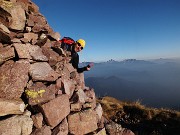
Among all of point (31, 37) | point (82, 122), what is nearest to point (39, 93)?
point (82, 122)

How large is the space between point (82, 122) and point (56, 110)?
1676 mm

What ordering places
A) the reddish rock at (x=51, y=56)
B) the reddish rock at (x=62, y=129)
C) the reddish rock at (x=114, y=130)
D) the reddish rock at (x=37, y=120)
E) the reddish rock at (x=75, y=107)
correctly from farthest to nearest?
the reddish rock at (x=114, y=130)
the reddish rock at (x=51, y=56)
the reddish rock at (x=75, y=107)
the reddish rock at (x=62, y=129)
the reddish rock at (x=37, y=120)

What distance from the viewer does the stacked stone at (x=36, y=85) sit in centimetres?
763

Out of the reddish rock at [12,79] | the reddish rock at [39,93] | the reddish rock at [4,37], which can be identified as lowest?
the reddish rock at [39,93]

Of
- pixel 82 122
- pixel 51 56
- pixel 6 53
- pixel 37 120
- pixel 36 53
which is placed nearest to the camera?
pixel 37 120

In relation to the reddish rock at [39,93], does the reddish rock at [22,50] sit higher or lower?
higher

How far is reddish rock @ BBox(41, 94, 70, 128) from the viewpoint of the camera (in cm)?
820

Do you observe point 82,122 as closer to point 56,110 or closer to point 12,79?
point 56,110

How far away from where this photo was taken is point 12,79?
7902 mm

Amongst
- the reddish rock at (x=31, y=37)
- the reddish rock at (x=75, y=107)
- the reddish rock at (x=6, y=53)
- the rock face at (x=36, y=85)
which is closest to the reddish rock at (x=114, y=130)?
the rock face at (x=36, y=85)

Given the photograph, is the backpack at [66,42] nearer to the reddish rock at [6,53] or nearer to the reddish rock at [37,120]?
the reddish rock at [6,53]

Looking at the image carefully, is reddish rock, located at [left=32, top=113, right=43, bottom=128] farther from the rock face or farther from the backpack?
the backpack

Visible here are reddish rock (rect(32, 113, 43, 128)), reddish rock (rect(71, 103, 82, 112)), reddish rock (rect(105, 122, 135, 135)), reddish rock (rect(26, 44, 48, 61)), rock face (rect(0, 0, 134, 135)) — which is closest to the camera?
Answer: rock face (rect(0, 0, 134, 135))

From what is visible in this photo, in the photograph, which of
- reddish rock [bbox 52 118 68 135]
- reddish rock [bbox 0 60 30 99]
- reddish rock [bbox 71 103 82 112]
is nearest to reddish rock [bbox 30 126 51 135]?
reddish rock [bbox 52 118 68 135]
